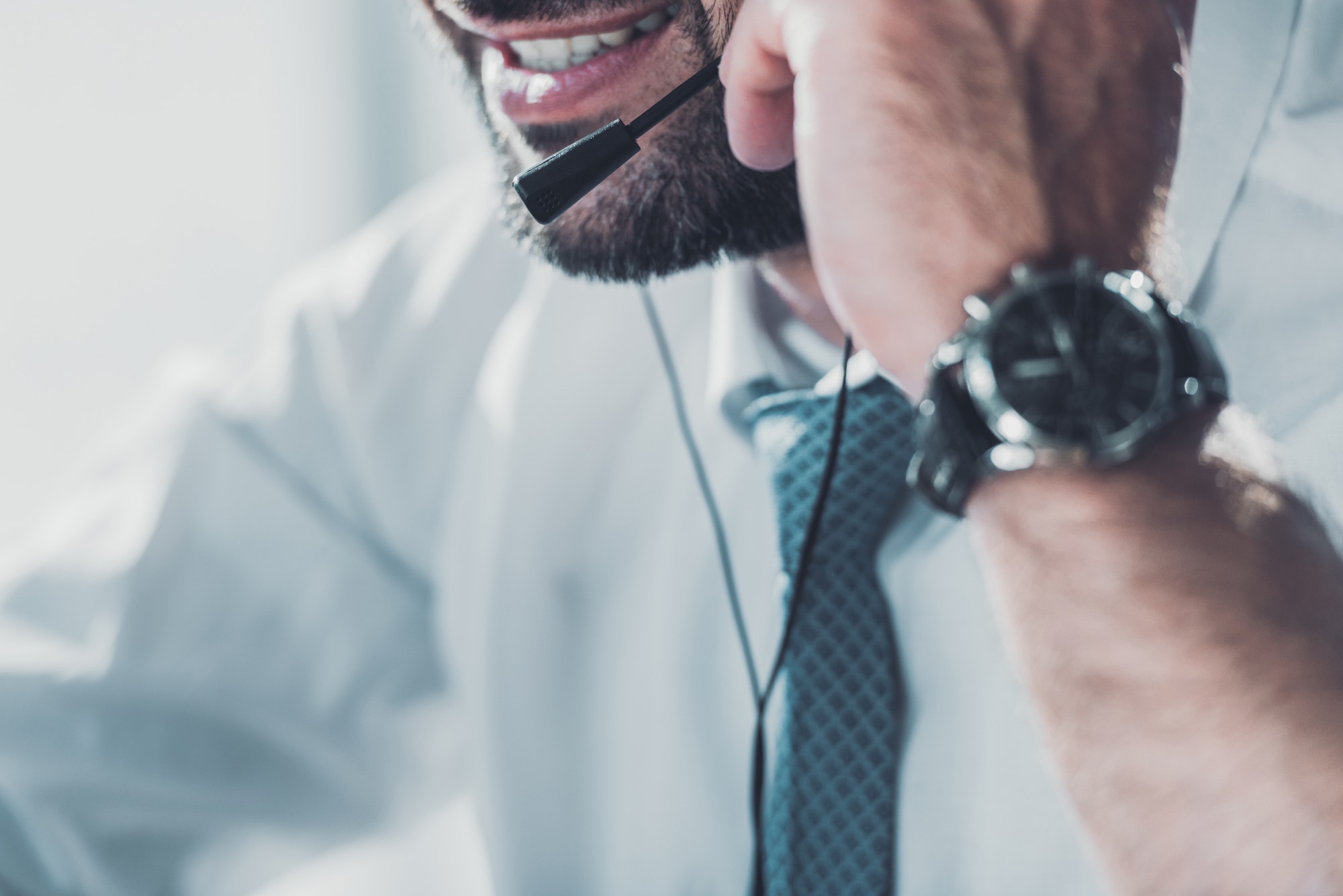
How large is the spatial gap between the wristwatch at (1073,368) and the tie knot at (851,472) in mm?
249

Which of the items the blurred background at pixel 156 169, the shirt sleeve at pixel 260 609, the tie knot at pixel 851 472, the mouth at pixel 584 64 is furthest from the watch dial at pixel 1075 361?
the blurred background at pixel 156 169

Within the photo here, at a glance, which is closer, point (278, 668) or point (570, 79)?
point (570, 79)

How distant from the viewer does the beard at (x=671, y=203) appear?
0.79m

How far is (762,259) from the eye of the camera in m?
0.90

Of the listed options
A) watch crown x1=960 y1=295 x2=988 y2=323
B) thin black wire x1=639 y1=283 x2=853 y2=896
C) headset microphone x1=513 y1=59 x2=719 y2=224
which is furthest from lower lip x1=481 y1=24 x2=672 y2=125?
watch crown x1=960 y1=295 x2=988 y2=323

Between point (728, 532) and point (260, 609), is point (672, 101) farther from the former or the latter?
point (260, 609)

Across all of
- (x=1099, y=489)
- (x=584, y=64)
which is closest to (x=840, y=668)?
(x=1099, y=489)

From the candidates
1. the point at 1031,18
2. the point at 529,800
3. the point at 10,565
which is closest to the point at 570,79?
the point at 1031,18

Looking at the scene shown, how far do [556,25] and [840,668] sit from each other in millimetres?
560

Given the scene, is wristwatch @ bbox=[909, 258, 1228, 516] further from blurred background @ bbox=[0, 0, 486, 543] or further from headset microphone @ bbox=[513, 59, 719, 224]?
blurred background @ bbox=[0, 0, 486, 543]

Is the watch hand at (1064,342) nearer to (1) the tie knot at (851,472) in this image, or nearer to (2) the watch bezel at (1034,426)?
(2) the watch bezel at (1034,426)

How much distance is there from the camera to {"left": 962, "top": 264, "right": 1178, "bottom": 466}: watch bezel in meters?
0.50

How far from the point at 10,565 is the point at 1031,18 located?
1.08m

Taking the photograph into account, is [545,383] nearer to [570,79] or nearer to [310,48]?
[570,79]
